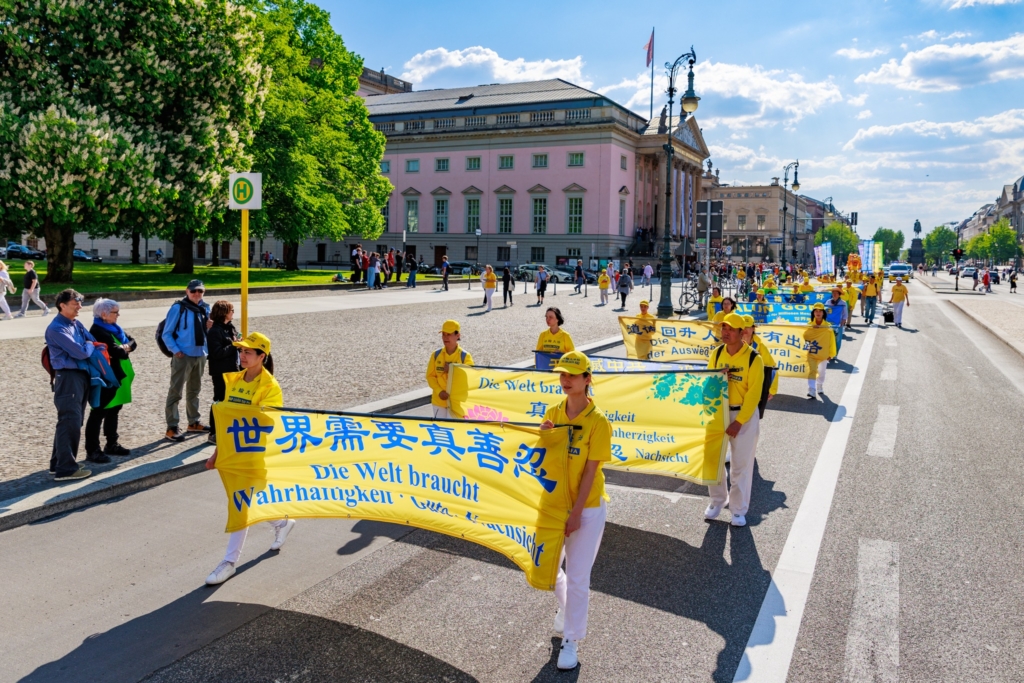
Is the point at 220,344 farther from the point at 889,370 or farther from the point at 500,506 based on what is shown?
the point at 889,370

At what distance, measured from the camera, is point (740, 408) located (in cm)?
698

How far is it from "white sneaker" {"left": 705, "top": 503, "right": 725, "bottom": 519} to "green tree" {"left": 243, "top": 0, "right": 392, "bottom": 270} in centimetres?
3479

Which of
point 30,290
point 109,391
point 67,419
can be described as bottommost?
point 67,419

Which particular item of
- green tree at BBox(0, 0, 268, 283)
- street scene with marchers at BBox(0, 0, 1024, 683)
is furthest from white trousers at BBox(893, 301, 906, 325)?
green tree at BBox(0, 0, 268, 283)

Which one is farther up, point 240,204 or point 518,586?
point 240,204

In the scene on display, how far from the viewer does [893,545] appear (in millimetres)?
6547

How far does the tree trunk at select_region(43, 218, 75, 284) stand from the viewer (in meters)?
30.3

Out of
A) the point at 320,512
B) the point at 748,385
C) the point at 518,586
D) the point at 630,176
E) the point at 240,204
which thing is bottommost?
the point at 518,586

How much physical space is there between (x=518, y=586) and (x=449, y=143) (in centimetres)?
7923

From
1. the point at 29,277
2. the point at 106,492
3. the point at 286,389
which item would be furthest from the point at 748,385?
the point at 29,277

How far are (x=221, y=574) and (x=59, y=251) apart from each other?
96.4 ft

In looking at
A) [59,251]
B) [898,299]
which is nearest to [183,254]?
[59,251]

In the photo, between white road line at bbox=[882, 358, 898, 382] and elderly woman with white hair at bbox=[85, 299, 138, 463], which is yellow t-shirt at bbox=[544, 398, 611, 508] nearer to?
elderly woman with white hair at bbox=[85, 299, 138, 463]

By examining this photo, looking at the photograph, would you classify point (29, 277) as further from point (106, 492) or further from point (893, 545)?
point (893, 545)
